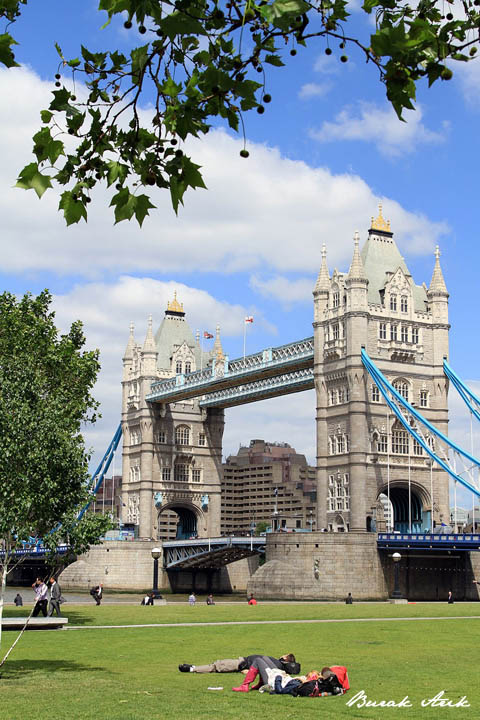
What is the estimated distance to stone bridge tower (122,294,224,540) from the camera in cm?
10125

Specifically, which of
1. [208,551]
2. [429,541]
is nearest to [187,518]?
[208,551]

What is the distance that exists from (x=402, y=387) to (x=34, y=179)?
70.2 meters

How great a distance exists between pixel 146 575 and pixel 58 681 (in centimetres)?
7304

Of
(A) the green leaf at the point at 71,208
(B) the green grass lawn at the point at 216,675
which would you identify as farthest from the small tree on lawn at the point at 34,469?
(A) the green leaf at the point at 71,208

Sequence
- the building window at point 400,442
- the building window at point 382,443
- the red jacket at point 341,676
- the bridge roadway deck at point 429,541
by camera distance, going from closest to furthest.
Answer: the red jacket at point 341,676 < the bridge roadway deck at point 429,541 < the building window at point 382,443 < the building window at point 400,442

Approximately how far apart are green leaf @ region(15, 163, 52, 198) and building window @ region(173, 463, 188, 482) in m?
97.3

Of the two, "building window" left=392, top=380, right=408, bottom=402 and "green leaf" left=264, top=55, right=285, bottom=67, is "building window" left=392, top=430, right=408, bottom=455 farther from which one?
"green leaf" left=264, top=55, right=285, bottom=67

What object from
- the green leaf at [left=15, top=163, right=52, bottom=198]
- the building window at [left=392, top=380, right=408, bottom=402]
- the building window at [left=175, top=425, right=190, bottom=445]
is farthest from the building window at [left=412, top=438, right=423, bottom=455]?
the green leaf at [left=15, top=163, right=52, bottom=198]

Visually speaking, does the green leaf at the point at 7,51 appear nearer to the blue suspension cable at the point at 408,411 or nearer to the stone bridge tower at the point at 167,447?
the blue suspension cable at the point at 408,411

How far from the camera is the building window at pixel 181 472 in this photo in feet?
340

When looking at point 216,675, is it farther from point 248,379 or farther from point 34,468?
point 248,379

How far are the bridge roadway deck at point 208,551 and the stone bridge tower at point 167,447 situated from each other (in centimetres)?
894

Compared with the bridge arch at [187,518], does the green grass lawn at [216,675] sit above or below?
below

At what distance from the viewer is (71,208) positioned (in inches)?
299
